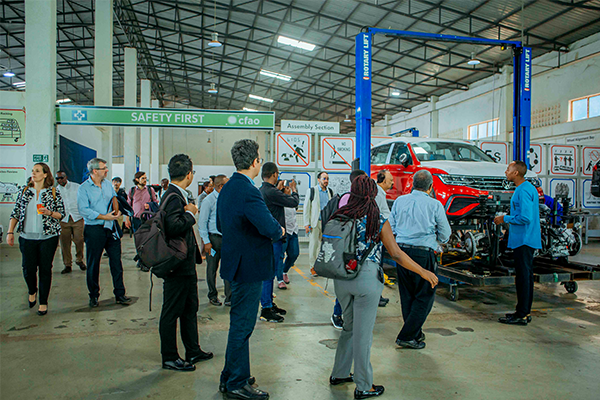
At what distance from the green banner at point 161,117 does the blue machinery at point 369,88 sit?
267 centimetres

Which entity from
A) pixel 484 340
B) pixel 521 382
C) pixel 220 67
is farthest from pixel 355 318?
pixel 220 67

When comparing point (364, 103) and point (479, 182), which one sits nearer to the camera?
point (479, 182)

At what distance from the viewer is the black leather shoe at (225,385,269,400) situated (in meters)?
2.74

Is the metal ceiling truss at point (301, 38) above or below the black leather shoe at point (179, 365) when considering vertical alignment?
above

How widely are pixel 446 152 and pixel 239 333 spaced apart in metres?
5.89

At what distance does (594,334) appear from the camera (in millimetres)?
4215

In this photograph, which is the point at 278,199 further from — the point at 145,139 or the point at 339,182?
the point at 145,139

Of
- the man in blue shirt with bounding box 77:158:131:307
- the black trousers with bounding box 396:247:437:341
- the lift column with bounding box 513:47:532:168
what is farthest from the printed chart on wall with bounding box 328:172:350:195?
the black trousers with bounding box 396:247:437:341

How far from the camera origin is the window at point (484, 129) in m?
18.2

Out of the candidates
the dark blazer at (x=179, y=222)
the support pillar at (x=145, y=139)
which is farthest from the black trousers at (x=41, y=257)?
the support pillar at (x=145, y=139)

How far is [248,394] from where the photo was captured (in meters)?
2.74

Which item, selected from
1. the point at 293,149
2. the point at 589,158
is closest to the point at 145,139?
the point at 293,149

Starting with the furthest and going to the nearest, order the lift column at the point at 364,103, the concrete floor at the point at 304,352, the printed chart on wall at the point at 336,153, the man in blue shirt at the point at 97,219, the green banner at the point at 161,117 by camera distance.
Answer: the printed chart on wall at the point at 336,153 → the green banner at the point at 161,117 → the lift column at the point at 364,103 → the man in blue shirt at the point at 97,219 → the concrete floor at the point at 304,352

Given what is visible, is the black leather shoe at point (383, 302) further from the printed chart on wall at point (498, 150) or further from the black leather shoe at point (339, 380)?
the printed chart on wall at point (498, 150)
